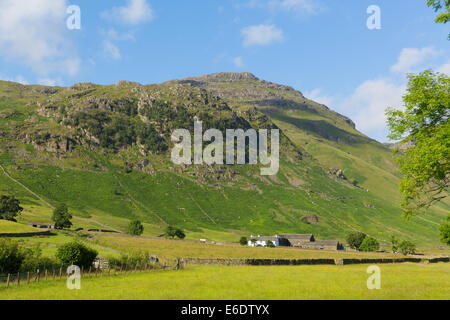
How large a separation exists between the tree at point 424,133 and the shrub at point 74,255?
42128mm

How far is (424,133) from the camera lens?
28969 mm

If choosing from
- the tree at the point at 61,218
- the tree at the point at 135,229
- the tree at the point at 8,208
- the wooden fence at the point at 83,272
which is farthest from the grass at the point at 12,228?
the wooden fence at the point at 83,272

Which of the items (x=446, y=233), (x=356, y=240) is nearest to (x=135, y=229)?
(x=356, y=240)

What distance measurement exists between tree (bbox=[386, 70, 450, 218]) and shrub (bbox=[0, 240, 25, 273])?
4470 centimetres

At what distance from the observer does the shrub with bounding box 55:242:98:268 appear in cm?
5041

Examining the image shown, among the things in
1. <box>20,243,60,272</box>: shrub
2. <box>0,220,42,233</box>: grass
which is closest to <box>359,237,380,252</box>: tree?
<box>0,220,42,233</box>: grass

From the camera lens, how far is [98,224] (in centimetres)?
17275

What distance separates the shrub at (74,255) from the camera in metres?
50.4

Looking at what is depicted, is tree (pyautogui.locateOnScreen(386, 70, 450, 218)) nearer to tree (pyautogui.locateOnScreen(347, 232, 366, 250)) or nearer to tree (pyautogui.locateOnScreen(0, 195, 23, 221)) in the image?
tree (pyautogui.locateOnScreen(0, 195, 23, 221))

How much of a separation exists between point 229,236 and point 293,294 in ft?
540

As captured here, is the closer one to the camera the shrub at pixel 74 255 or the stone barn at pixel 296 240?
the shrub at pixel 74 255

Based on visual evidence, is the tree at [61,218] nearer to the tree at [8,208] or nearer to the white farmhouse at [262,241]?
the tree at [8,208]
